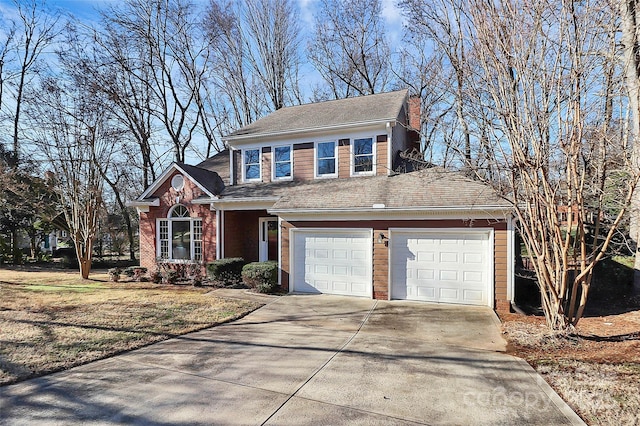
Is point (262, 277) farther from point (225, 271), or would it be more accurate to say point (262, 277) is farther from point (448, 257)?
point (448, 257)

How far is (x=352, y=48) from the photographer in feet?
74.7

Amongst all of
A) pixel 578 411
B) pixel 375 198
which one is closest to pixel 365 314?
pixel 375 198

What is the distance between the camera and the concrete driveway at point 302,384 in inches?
152

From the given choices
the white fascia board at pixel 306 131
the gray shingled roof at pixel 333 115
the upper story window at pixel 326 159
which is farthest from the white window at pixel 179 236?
the upper story window at pixel 326 159

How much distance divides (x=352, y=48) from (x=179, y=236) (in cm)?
1688

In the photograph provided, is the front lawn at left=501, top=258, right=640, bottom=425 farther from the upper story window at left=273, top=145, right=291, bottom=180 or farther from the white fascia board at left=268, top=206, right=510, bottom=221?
the upper story window at left=273, top=145, right=291, bottom=180

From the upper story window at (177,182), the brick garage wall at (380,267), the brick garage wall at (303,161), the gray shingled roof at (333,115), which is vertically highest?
the gray shingled roof at (333,115)

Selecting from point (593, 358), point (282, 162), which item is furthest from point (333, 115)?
point (593, 358)

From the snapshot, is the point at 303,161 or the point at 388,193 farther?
the point at 303,161

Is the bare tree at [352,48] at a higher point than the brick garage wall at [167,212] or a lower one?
higher

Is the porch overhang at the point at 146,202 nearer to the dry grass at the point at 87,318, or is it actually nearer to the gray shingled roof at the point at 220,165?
the gray shingled roof at the point at 220,165

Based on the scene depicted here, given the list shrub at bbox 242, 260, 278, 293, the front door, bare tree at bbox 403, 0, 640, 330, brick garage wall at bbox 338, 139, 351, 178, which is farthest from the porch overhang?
Result: bare tree at bbox 403, 0, 640, 330

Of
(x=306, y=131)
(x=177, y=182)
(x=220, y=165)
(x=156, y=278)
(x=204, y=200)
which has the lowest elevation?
(x=156, y=278)

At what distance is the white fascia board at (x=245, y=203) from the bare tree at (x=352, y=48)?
551 inches
